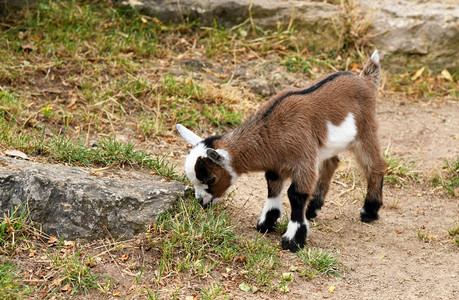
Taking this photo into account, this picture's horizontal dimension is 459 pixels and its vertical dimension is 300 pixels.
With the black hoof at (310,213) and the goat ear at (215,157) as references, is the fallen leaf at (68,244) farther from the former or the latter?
the black hoof at (310,213)

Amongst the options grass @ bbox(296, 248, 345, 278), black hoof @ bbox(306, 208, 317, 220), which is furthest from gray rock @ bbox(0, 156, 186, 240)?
black hoof @ bbox(306, 208, 317, 220)

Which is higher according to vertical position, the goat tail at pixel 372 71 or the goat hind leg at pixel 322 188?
the goat tail at pixel 372 71

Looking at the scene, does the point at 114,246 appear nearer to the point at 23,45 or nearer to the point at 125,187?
the point at 125,187

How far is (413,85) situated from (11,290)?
24.7 feet

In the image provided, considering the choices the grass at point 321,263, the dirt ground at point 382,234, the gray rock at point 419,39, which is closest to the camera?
the dirt ground at point 382,234

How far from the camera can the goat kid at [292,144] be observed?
5.70 m

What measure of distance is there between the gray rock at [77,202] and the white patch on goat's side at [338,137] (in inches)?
65.0

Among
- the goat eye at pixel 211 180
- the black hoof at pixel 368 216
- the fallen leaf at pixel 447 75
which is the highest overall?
the goat eye at pixel 211 180

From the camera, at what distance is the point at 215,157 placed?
552cm

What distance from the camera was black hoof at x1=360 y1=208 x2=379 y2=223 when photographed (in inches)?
262

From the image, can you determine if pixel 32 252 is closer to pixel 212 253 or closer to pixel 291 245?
pixel 212 253

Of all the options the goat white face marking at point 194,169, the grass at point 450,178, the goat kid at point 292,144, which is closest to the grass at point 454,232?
the grass at point 450,178

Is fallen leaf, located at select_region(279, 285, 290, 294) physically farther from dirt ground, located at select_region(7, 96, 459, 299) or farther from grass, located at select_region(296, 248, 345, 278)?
grass, located at select_region(296, 248, 345, 278)

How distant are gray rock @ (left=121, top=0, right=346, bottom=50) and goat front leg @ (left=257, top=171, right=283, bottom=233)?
456cm
